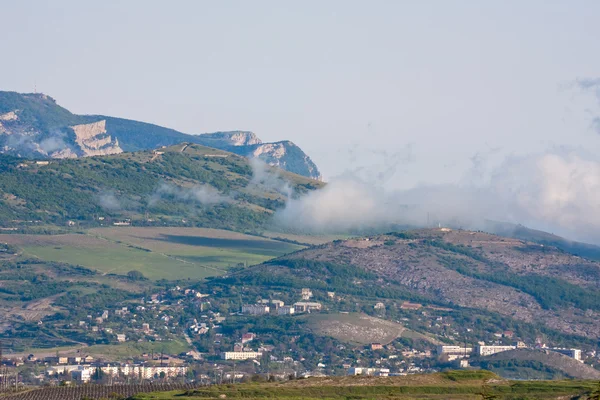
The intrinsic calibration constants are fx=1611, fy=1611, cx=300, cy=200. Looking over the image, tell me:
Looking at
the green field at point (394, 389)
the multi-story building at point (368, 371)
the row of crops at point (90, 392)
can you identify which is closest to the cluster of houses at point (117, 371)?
the multi-story building at point (368, 371)

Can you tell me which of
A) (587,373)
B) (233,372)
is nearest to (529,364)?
(587,373)

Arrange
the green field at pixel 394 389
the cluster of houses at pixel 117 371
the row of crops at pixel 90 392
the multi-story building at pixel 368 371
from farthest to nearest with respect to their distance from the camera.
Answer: the multi-story building at pixel 368 371 → the cluster of houses at pixel 117 371 → the row of crops at pixel 90 392 → the green field at pixel 394 389

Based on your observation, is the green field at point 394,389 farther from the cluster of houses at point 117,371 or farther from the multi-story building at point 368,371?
the multi-story building at point 368,371

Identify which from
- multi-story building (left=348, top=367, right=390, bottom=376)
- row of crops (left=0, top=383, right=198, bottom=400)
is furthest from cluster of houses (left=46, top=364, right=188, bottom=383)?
row of crops (left=0, top=383, right=198, bottom=400)

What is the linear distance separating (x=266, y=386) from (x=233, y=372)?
193 feet

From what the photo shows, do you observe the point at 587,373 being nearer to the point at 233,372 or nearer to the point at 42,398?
the point at 233,372

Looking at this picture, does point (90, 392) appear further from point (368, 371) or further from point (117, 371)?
point (368, 371)

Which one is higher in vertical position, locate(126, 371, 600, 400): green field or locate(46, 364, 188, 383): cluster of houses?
locate(126, 371, 600, 400): green field

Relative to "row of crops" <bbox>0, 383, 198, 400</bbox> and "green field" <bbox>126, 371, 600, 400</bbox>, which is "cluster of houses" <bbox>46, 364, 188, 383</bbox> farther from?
"green field" <bbox>126, 371, 600, 400</bbox>

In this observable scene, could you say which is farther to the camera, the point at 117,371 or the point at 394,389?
the point at 117,371

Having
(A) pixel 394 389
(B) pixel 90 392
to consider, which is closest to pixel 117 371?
(B) pixel 90 392

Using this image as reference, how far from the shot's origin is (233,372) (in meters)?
187

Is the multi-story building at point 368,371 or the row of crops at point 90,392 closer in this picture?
the row of crops at point 90,392

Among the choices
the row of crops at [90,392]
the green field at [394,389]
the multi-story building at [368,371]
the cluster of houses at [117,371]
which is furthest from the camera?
the multi-story building at [368,371]
